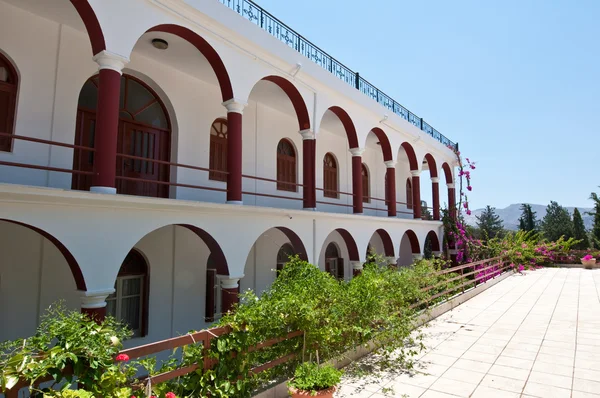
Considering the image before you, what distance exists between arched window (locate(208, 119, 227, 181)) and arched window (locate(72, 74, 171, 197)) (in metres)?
1.24

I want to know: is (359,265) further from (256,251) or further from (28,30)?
(28,30)

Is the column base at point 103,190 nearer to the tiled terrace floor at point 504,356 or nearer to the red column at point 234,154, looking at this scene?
the red column at point 234,154

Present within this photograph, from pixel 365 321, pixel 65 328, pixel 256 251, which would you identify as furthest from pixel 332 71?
pixel 65 328

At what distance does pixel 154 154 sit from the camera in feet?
29.8

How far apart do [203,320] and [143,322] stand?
157 centimetres

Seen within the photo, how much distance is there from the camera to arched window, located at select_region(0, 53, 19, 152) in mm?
6652

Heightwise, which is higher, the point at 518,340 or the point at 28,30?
the point at 28,30

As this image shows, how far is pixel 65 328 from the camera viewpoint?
3.24 metres

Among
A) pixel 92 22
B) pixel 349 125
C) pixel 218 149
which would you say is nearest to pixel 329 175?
pixel 349 125

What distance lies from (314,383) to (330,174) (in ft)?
36.0

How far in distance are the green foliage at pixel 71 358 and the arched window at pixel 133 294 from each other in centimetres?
519

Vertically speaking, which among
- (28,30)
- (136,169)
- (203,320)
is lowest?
(203,320)

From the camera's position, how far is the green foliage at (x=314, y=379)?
176 inches

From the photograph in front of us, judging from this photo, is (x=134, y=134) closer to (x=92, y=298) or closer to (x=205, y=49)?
(x=205, y=49)
